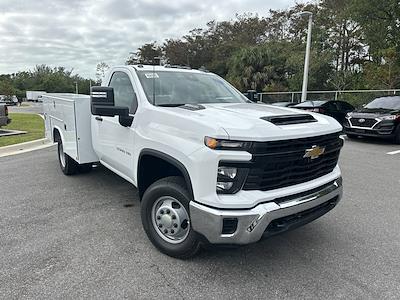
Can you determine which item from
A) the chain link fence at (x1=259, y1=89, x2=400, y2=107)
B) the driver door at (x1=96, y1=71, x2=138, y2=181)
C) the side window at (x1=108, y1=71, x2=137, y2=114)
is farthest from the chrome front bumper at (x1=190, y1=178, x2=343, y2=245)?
the chain link fence at (x1=259, y1=89, x2=400, y2=107)

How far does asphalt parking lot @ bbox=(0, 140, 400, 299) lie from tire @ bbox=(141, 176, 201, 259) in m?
0.14

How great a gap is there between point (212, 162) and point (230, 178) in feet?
0.64

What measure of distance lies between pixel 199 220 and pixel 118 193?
2.85 metres

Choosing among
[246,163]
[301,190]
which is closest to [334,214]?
[301,190]

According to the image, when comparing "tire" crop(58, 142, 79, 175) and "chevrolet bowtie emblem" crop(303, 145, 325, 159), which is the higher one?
"chevrolet bowtie emblem" crop(303, 145, 325, 159)

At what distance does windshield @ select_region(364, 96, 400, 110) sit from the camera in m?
11.3

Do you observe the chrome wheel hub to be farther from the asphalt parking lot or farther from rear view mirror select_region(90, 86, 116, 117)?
rear view mirror select_region(90, 86, 116, 117)

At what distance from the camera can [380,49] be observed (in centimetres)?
1905

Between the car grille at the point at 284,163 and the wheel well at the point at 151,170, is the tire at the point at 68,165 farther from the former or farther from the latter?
the car grille at the point at 284,163

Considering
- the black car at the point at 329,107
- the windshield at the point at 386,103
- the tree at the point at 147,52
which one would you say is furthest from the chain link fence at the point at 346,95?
the tree at the point at 147,52

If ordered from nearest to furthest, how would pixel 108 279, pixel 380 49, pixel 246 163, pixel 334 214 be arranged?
pixel 246 163
pixel 108 279
pixel 334 214
pixel 380 49

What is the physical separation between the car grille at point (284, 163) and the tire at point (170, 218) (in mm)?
665

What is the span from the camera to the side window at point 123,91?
4.07m

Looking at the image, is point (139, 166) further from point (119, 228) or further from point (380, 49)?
point (380, 49)
